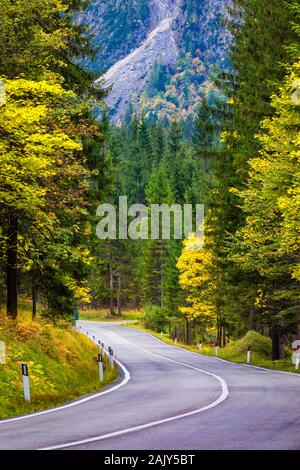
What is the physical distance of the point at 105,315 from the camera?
87938 mm

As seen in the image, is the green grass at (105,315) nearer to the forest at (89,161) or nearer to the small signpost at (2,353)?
the forest at (89,161)

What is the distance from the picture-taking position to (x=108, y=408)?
13234 millimetres

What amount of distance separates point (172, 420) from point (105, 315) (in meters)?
77.8

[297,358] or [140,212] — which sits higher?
[140,212]

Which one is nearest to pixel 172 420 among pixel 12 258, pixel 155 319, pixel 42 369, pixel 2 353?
pixel 2 353

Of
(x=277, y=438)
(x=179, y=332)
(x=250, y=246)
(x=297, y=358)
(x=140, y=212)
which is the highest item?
(x=140, y=212)

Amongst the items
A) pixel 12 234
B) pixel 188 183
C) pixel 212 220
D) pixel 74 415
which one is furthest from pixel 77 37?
pixel 188 183

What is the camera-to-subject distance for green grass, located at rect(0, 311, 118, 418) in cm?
1470

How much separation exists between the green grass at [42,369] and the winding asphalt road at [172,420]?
90 centimetres

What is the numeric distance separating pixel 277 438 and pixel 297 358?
1750cm

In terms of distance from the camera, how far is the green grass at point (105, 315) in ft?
280

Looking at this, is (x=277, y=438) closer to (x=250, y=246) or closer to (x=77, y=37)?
(x=250, y=246)

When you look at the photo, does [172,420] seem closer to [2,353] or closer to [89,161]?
[2,353]
